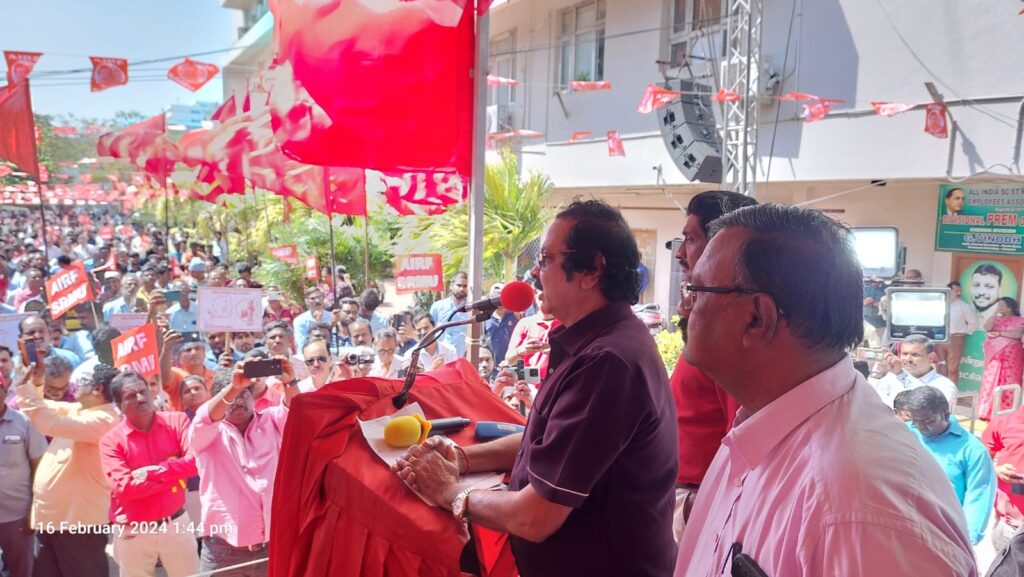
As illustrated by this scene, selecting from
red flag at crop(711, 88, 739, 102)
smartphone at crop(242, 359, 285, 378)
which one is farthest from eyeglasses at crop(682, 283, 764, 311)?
red flag at crop(711, 88, 739, 102)

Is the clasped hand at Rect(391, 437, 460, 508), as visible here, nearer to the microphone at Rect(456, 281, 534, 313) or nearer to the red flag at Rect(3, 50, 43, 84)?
the microphone at Rect(456, 281, 534, 313)

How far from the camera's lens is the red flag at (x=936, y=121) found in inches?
328

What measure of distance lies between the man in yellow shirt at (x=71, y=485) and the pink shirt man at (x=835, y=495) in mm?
3770

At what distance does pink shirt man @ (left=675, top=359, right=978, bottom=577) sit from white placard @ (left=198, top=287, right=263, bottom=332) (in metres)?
4.13

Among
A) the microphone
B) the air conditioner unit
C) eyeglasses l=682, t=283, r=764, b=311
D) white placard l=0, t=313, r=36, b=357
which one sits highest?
the air conditioner unit

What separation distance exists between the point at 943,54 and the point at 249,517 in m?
8.97

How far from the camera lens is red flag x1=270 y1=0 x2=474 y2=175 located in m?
2.49

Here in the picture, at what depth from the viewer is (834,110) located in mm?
9656

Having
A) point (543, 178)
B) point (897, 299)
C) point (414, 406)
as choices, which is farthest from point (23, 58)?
point (543, 178)

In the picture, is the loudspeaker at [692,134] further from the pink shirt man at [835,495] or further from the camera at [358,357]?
the pink shirt man at [835,495]

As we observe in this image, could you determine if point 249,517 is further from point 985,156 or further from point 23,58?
point 985,156

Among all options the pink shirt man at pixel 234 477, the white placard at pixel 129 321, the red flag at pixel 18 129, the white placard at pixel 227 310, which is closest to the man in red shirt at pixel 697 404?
the pink shirt man at pixel 234 477

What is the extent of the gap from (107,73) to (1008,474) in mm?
7510

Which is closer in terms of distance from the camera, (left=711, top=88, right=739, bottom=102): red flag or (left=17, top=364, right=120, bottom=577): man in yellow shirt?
(left=17, top=364, right=120, bottom=577): man in yellow shirt
